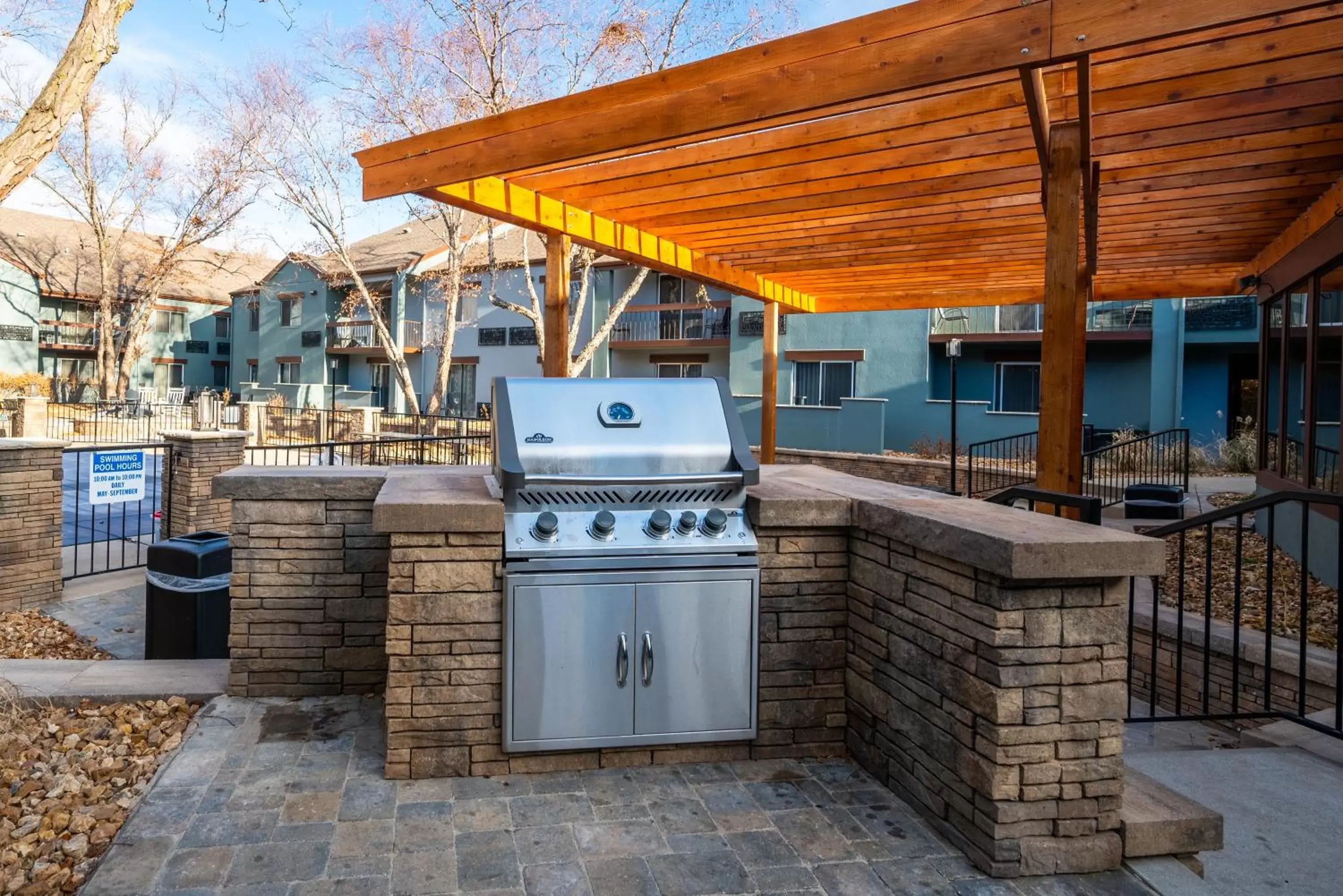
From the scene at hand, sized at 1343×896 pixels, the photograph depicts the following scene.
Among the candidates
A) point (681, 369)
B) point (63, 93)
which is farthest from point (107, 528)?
point (681, 369)

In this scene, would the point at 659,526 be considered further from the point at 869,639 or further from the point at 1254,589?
the point at 1254,589

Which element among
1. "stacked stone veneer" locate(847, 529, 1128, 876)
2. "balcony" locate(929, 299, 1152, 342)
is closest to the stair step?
"stacked stone veneer" locate(847, 529, 1128, 876)

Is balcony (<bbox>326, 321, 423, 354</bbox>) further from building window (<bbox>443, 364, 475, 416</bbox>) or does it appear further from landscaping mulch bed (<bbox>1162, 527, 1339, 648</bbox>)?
landscaping mulch bed (<bbox>1162, 527, 1339, 648</bbox>)

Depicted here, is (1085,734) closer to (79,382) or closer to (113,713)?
(113,713)

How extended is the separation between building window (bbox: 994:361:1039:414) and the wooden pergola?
1108 cm

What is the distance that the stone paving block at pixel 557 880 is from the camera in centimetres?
235

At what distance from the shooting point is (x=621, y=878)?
2.43 m

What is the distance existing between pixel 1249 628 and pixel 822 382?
1538 centimetres

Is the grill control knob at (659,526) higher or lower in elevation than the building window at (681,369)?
lower

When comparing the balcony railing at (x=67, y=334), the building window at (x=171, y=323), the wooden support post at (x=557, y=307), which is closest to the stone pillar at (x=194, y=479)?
the wooden support post at (x=557, y=307)

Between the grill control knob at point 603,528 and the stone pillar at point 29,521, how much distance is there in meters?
5.91

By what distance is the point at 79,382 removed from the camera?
34.7m

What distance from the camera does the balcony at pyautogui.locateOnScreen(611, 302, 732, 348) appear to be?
23.1 meters

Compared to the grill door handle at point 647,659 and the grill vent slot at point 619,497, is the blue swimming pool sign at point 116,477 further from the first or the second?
the grill door handle at point 647,659
